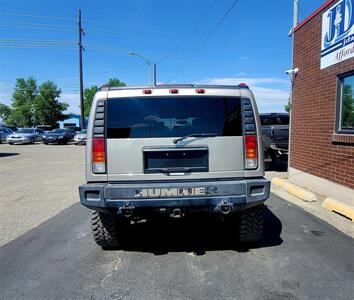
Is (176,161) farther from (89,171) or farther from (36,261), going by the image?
(36,261)

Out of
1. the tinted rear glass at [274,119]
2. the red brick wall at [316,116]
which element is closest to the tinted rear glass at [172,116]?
the red brick wall at [316,116]

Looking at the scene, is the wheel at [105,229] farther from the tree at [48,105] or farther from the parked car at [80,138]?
the tree at [48,105]

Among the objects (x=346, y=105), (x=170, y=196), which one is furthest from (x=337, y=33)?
(x=170, y=196)

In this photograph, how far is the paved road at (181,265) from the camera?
11.6ft

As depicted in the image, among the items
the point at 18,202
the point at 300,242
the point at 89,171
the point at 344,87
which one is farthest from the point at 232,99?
the point at 18,202

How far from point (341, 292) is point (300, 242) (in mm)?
1520

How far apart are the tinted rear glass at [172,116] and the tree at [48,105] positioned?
65660mm

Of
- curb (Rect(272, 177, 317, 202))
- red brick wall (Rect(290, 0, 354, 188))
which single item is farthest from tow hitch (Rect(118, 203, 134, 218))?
curb (Rect(272, 177, 317, 202))

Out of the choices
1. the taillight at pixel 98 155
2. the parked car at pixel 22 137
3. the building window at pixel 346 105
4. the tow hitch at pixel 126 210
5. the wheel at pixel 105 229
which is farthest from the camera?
the parked car at pixel 22 137

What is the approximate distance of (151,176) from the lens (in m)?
4.28

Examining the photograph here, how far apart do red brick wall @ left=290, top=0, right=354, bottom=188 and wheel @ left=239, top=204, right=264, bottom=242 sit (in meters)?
3.18

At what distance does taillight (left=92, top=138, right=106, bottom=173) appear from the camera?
426 cm

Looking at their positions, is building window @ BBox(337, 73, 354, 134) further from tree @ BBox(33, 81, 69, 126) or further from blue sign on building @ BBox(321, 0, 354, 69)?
tree @ BBox(33, 81, 69, 126)

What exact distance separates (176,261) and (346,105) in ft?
17.3
